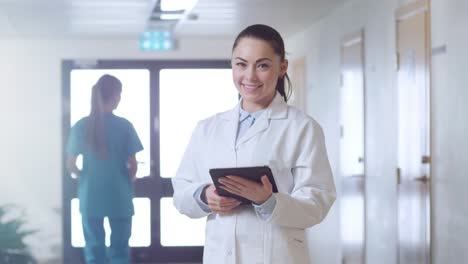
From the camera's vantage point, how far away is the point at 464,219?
4285 mm

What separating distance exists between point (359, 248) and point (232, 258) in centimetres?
450

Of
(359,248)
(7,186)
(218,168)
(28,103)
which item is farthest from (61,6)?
(218,168)

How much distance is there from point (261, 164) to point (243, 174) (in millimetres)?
76

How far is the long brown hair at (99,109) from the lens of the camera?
5.86 metres

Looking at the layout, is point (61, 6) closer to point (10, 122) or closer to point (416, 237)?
point (10, 122)

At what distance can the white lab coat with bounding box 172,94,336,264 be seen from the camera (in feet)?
6.68

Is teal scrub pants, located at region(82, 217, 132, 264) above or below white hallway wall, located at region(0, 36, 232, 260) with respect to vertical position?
below

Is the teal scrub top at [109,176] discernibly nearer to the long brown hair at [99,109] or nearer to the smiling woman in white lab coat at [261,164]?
the long brown hair at [99,109]

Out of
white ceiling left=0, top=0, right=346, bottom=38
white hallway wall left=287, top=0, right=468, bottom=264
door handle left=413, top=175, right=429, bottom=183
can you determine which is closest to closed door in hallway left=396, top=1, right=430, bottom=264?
door handle left=413, top=175, right=429, bottom=183

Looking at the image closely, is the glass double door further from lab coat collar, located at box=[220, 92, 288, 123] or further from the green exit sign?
lab coat collar, located at box=[220, 92, 288, 123]

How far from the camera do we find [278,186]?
2.06 metres

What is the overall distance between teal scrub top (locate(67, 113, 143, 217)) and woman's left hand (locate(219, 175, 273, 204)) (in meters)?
3.91

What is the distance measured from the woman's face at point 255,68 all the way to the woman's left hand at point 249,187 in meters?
0.23

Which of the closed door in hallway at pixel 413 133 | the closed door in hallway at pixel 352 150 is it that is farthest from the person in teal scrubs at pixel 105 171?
the closed door in hallway at pixel 413 133
